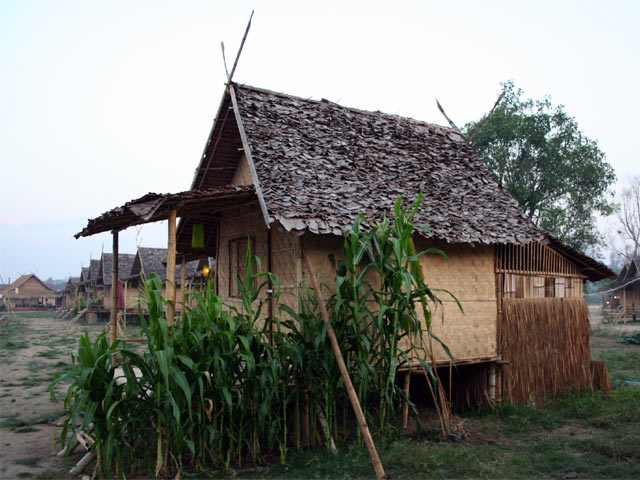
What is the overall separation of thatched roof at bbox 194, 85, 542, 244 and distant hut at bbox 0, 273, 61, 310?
150ft

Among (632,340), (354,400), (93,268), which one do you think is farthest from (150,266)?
(354,400)

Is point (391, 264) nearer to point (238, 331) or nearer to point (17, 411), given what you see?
point (238, 331)

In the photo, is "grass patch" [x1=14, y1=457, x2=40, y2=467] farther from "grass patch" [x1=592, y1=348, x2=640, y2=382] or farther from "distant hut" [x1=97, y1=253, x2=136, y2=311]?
"distant hut" [x1=97, y1=253, x2=136, y2=311]

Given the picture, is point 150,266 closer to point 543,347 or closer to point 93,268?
point 93,268

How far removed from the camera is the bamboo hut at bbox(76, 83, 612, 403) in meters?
6.86

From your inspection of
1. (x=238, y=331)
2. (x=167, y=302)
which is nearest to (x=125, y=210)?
(x=167, y=302)

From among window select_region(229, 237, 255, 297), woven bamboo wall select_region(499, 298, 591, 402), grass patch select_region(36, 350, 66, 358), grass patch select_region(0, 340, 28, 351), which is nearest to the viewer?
woven bamboo wall select_region(499, 298, 591, 402)

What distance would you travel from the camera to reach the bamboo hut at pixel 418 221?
22.5ft

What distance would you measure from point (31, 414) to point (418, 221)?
6.45 metres

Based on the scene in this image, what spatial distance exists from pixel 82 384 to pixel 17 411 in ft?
14.1

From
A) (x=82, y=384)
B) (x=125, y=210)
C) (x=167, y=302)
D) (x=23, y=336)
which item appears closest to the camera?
(x=82, y=384)

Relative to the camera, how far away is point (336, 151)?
824 centimetres

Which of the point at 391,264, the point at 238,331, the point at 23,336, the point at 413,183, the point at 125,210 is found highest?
the point at 413,183

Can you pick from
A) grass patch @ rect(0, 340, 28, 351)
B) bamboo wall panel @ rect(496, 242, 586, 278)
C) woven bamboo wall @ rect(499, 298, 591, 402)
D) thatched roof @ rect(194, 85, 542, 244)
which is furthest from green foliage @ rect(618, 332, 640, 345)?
grass patch @ rect(0, 340, 28, 351)
